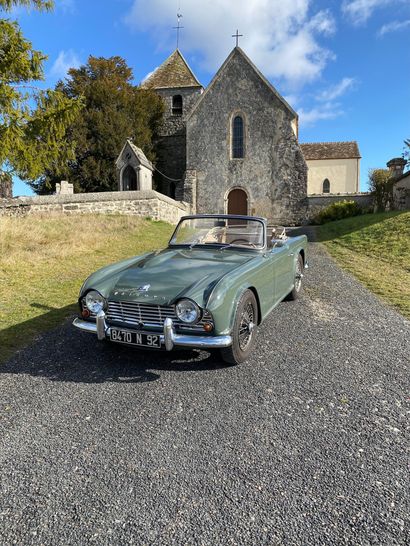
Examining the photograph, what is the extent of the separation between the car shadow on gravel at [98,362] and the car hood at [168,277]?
2.18 feet

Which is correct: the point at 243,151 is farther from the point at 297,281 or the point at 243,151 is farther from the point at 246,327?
the point at 246,327

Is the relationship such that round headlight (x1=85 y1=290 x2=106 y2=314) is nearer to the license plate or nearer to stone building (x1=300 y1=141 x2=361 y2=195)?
the license plate

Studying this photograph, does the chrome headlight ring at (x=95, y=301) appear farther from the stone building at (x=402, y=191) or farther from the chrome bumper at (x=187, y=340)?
the stone building at (x=402, y=191)

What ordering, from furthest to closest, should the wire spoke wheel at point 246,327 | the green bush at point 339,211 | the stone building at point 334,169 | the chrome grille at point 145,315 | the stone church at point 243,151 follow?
the stone building at point 334,169, the stone church at point 243,151, the green bush at point 339,211, the wire spoke wheel at point 246,327, the chrome grille at point 145,315

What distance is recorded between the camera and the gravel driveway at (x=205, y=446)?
1.89 metres

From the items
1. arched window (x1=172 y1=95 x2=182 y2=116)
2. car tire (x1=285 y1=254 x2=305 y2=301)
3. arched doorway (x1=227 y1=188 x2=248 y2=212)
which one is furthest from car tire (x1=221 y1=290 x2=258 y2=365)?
arched window (x1=172 y1=95 x2=182 y2=116)

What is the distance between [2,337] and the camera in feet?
15.2

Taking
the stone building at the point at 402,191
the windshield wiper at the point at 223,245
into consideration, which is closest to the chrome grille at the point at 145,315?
the windshield wiper at the point at 223,245

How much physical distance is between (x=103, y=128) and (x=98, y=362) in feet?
83.2

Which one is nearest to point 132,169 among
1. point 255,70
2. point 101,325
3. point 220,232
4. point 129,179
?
point 129,179

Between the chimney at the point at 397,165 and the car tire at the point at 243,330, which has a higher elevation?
the chimney at the point at 397,165

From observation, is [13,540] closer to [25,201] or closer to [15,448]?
[15,448]

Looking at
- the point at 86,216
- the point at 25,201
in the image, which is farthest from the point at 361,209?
the point at 25,201

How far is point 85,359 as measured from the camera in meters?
4.00
